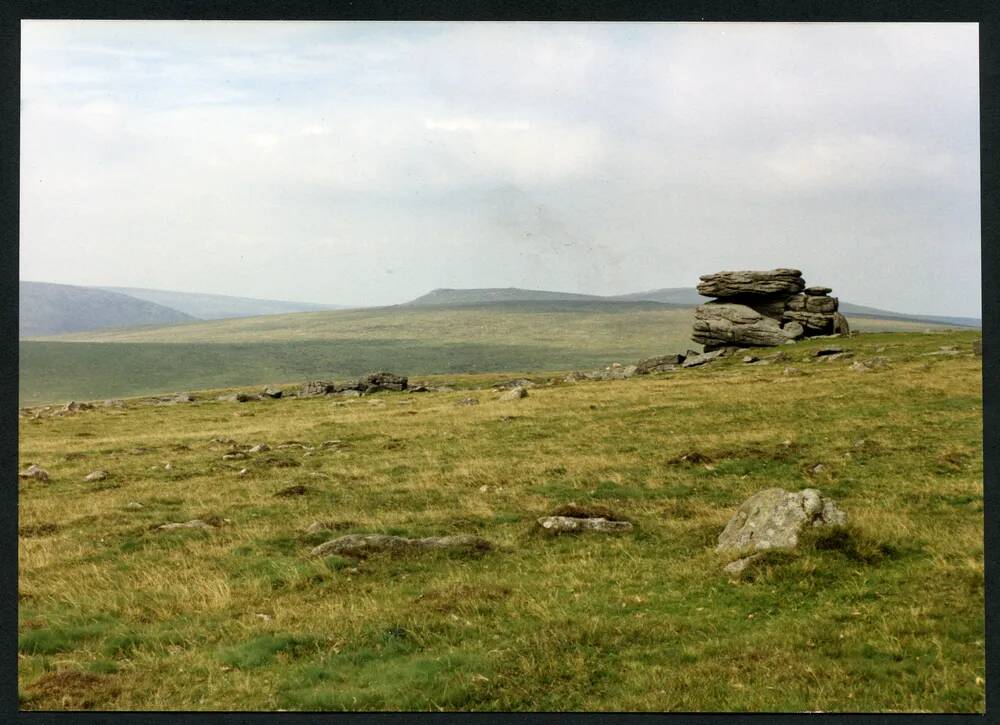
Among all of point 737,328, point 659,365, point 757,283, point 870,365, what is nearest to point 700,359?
point 659,365

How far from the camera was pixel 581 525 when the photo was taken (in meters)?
18.5

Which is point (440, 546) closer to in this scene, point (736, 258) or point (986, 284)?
point (986, 284)

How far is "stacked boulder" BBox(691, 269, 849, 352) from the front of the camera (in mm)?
73000

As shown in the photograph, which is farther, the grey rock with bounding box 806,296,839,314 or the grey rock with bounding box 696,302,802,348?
the grey rock with bounding box 806,296,839,314

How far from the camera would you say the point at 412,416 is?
4469 cm

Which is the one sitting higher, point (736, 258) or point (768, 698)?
point (736, 258)

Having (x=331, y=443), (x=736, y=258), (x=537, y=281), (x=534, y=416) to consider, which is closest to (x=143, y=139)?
(x=331, y=443)

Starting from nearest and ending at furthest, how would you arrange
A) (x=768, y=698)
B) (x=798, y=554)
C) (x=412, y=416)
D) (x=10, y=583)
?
(x=768, y=698) < (x=10, y=583) < (x=798, y=554) < (x=412, y=416)

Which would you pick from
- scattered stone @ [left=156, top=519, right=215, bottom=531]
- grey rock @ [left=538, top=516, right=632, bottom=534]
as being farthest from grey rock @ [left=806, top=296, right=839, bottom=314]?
scattered stone @ [left=156, top=519, right=215, bottom=531]

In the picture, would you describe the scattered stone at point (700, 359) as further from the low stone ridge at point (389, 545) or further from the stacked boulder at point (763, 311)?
the low stone ridge at point (389, 545)

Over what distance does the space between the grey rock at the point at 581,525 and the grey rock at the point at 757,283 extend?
6451 centimetres

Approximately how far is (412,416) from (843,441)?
24.8 meters

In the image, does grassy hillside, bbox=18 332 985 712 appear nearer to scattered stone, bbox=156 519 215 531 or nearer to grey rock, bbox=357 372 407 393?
scattered stone, bbox=156 519 215 531

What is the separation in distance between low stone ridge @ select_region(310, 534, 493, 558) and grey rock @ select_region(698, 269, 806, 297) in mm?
67019
